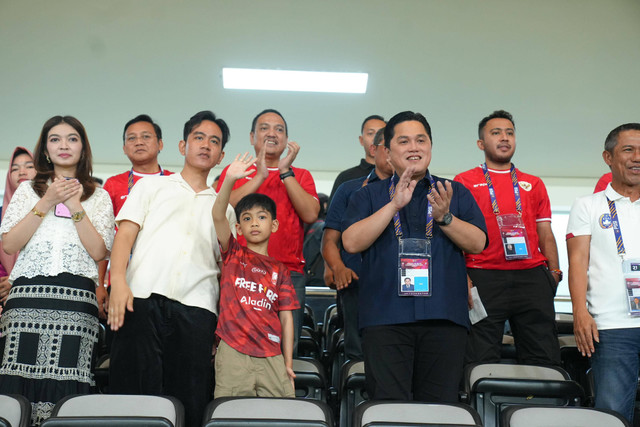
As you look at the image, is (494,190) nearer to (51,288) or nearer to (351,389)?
(351,389)

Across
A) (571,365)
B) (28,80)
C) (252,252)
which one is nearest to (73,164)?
(252,252)

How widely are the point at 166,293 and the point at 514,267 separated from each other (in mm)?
1814

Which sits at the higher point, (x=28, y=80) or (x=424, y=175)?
(x=28, y=80)

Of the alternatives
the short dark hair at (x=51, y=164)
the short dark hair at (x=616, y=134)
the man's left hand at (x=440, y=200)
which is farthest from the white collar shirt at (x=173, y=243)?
the short dark hair at (x=616, y=134)

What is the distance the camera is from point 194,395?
2654 millimetres

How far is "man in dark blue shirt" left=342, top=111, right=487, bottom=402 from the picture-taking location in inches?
97.8

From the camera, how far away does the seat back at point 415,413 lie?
7.45 ft

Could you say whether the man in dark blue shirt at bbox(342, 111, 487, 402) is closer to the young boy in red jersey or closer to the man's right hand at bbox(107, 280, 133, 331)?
the young boy in red jersey

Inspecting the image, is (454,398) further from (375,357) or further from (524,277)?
(524,277)

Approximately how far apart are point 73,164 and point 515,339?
2.35 m

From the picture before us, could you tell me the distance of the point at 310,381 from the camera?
2.99 metres

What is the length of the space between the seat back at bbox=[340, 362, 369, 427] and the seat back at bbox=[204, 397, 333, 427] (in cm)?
59

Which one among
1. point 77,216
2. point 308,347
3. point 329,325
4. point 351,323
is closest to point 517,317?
point 351,323

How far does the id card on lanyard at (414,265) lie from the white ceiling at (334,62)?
Answer: 12.1 ft
